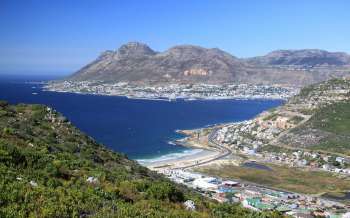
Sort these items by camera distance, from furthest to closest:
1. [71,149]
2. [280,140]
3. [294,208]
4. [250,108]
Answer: [250,108] → [280,140] → [294,208] → [71,149]

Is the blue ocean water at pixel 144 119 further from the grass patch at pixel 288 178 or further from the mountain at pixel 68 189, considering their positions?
the mountain at pixel 68 189

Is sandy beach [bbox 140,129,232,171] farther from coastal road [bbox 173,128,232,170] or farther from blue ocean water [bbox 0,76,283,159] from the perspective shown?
blue ocean water [bbox 0,76,283,159]

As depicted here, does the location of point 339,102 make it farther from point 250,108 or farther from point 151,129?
point 250,108

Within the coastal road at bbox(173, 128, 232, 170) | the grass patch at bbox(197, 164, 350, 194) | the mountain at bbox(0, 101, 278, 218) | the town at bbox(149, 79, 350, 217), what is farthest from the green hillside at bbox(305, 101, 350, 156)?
the mountain at bbox(0, 101, 278, 218)

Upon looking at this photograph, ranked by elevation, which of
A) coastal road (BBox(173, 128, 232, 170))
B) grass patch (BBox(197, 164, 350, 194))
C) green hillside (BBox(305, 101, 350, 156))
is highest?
green hillside (BBox(305, 101, 350, 156))

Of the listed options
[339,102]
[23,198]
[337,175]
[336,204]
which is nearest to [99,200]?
[23,198]

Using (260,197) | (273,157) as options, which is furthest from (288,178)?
(260,197)
